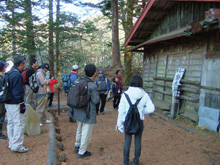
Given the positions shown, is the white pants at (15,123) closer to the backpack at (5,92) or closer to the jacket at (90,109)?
the backpack at (5,92)

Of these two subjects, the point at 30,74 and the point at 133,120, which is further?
the point at 30,74

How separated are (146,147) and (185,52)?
4.24m

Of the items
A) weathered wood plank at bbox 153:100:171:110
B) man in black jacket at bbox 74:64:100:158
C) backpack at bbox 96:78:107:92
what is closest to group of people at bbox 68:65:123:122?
backpack at bbox 96:78:107:92

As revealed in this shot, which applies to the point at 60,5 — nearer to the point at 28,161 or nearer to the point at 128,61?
the point at 128,61

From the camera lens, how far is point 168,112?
7.70 meters

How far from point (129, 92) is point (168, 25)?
630 cm

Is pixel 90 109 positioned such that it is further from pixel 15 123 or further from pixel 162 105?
pixel 162 105

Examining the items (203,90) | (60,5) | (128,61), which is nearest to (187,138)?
(203,90)

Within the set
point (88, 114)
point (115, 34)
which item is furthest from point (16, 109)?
point (115, 34)

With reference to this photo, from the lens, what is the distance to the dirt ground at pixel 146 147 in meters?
3.62

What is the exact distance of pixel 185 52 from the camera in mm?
6910

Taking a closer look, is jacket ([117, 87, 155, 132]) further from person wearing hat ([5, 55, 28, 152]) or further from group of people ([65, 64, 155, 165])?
person wearing hat ([5, 55, 28, 152])

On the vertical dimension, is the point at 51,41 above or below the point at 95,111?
above

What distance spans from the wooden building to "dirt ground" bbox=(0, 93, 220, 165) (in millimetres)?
987
